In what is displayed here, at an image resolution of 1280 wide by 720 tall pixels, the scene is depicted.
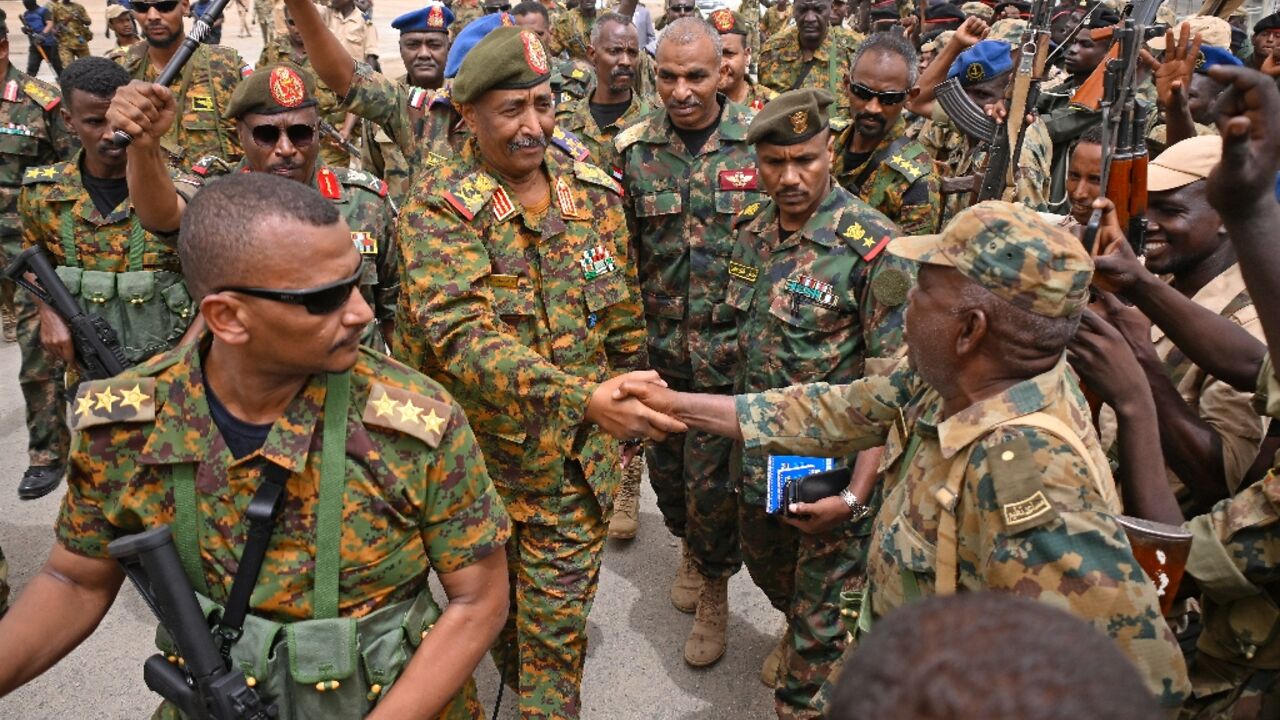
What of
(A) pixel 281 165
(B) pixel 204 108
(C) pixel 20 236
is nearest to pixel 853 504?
(A) pixel 281 165

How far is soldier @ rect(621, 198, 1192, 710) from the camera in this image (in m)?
1.79

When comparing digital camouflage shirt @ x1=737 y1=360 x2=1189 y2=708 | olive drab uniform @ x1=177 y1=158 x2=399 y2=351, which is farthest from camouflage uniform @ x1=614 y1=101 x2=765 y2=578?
digital camouflage shirt @ x1=737 y1=360 x2=1189 y2=708

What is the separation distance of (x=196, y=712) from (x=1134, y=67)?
3.34 m

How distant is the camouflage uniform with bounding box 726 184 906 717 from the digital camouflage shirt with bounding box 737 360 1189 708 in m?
1.13

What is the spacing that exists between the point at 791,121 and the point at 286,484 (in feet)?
7.98

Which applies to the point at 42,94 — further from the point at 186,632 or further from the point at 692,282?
the point at 186,632

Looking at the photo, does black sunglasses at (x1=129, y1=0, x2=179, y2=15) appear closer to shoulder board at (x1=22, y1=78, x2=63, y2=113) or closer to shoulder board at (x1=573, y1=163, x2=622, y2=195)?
shoulder board at (x1=22, y1=78, x2=63, y2=113)

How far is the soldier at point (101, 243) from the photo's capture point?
4539mm

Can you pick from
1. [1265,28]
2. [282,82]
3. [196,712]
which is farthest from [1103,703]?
[1265,28]

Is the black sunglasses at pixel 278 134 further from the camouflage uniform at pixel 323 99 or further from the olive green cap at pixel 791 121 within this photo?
the camouflage uniform at pixel 323 99

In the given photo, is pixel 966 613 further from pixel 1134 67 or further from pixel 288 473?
pixel 1134 67

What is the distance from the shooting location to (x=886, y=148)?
5.04 meters

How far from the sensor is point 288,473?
2.05m

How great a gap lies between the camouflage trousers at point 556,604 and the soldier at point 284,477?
1.42m
